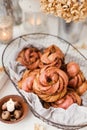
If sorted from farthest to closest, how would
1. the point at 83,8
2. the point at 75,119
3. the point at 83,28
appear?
the point at 83,28 < the point at 83,8 < the point at 75,119

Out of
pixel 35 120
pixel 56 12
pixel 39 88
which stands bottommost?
pixel 35 120

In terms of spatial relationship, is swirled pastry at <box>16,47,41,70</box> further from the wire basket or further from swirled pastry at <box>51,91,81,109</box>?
swirled pastry at <box>51,91,81,109</box>

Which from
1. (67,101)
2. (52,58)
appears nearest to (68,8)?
(52,58)

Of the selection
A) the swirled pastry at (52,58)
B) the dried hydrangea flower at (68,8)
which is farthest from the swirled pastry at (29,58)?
the dried hydrangea flower at (68,8)

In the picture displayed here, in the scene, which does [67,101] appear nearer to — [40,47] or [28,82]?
[28,82]

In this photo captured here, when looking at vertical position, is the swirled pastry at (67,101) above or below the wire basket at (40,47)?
below

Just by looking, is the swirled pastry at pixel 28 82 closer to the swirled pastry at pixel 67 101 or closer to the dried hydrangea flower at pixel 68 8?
the swirled pastry at pixel 67 101

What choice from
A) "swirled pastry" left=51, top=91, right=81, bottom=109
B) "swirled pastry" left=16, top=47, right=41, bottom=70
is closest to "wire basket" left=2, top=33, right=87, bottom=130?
"swirled pastry" left=16, top=47, right=41, bottom=70

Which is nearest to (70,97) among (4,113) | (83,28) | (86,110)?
(86,110)

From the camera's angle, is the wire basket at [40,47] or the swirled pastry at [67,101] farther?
the wire basket at [40,47]

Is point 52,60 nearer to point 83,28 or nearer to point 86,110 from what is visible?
point 86,110

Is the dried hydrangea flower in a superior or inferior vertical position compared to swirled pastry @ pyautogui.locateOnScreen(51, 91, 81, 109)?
superior
